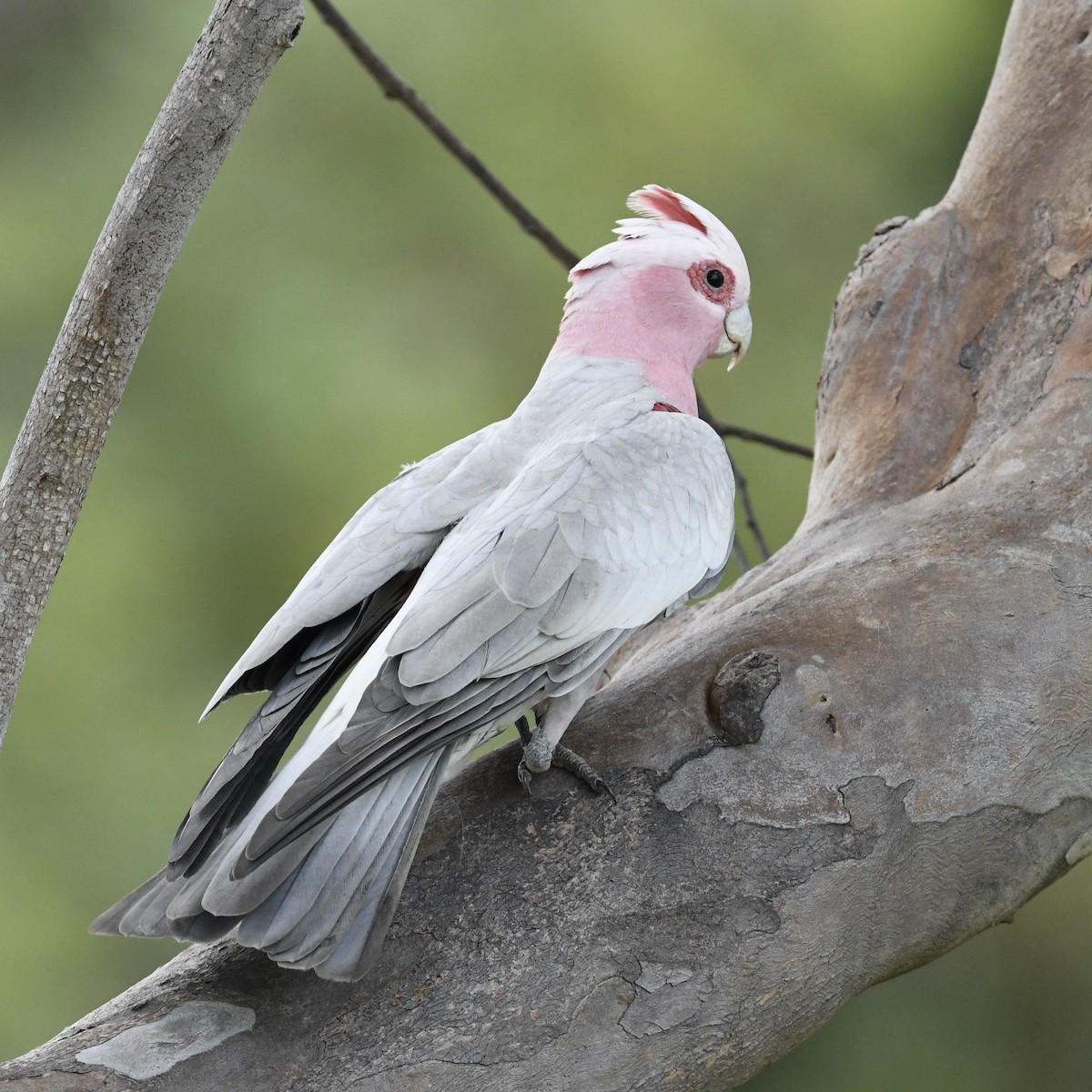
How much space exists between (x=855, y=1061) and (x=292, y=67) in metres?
3.24

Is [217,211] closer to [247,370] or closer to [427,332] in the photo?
[247,370]

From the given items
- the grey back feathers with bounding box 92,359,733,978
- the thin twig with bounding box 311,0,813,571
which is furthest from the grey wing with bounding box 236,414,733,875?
the thin twig with bounding box 311,0,813,571

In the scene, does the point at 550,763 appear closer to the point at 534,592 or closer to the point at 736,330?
the point at 534,592

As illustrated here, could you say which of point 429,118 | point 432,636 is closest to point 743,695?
point 432,636

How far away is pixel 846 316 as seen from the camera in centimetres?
183

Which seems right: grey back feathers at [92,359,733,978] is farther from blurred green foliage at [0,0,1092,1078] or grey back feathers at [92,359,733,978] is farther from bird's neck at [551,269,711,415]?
blurred green foliage at [0,0,1092,1078]

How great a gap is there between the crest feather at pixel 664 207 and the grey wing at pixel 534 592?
33 centimetres

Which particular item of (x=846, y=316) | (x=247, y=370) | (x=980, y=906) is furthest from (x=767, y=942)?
(x=247, y=370)

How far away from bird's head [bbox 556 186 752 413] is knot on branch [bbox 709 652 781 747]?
378 millimetres

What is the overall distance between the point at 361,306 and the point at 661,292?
88.4 inches

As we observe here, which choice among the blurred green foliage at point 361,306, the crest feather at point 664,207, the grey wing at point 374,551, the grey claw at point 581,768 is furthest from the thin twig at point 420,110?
the blurred green foliage at point 361,306

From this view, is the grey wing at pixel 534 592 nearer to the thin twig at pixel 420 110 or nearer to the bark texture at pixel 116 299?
the bark texture at pixel 116 299

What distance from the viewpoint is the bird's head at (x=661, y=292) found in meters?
1.46

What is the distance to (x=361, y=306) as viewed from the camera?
3.57m
